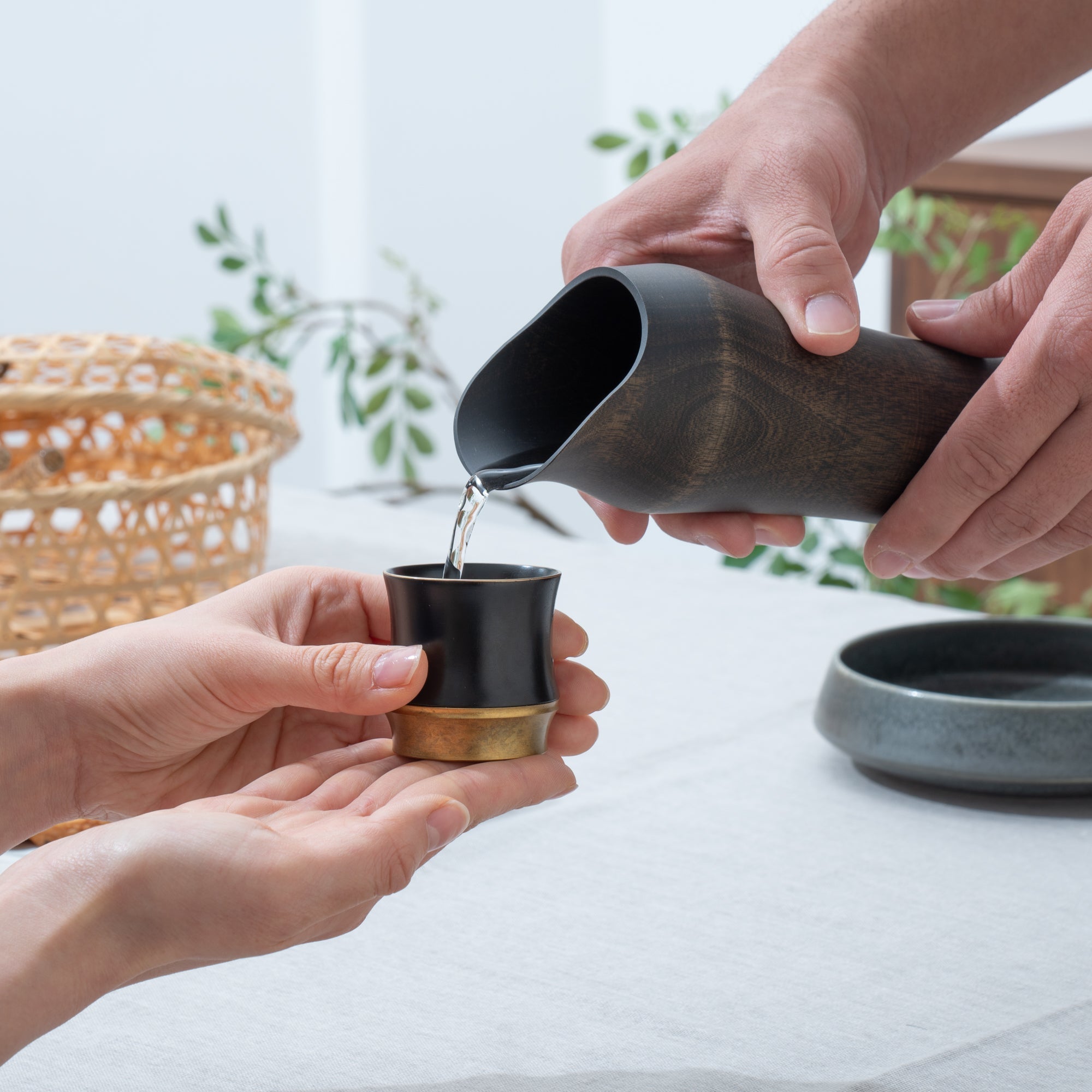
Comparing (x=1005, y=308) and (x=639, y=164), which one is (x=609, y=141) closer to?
(x=639, y=164)

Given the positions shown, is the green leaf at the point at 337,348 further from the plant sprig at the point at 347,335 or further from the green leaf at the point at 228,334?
the green leaf at the point at 228,334

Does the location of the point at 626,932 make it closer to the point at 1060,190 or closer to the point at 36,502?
the point at 36,502

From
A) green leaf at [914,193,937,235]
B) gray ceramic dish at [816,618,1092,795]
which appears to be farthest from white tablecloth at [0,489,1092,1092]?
green leaf at [914,193,937,235]

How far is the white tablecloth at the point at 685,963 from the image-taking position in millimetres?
606

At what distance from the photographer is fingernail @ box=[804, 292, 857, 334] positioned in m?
0.74

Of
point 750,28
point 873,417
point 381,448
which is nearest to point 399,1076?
point 873,417

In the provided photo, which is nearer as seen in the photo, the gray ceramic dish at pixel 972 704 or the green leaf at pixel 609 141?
the gray ceramic dish at pixel 972 704

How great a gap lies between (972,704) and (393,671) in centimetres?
44

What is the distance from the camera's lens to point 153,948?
0.53 m

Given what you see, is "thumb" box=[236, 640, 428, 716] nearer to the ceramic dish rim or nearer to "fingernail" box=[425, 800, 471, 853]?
"fingernail" box=[425, 800, 471, 853]

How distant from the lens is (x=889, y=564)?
0.93 meters

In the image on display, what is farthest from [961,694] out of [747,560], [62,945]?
[747,560]

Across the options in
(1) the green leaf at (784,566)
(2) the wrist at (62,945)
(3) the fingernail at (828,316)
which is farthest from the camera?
(1) the green leaf at (784,566)

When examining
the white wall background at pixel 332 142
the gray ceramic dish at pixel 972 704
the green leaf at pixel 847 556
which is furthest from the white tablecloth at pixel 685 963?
the white wall background at pixel 332 142
